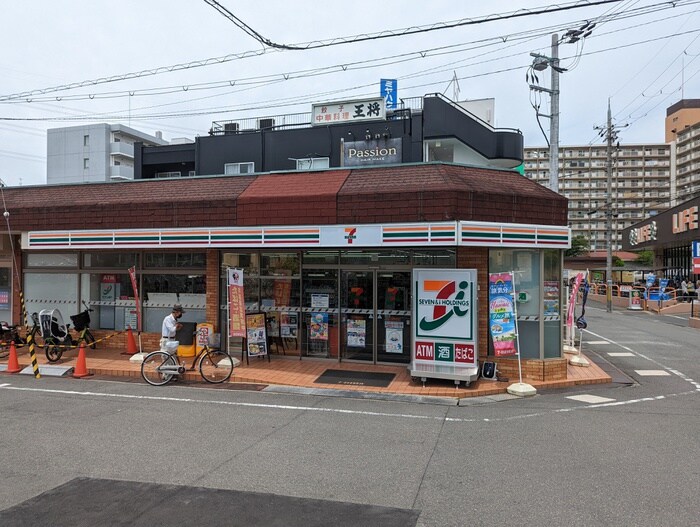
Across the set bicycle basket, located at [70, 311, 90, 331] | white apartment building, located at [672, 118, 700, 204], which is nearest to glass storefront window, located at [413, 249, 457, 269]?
bicycle basket, located at [70, 311, 90, 331]

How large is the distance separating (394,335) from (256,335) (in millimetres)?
3255

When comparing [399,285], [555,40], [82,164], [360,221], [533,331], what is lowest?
[533,331]

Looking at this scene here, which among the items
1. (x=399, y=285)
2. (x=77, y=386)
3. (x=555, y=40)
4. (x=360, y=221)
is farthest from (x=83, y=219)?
(x=555, y=40)

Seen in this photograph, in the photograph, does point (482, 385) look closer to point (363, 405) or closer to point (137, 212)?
point (363, 405)

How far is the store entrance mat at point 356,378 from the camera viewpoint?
33.0 feet

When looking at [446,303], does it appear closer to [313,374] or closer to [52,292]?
[313,374]

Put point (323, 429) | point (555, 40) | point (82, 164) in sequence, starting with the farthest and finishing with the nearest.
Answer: point (82, 164) → point (555, 40) → point (323, 429)

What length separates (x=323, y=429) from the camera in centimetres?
714

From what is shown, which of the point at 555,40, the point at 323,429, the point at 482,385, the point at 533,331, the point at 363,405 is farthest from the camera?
the point at 555,40

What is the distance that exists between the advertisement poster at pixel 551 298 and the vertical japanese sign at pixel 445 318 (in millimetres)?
1929

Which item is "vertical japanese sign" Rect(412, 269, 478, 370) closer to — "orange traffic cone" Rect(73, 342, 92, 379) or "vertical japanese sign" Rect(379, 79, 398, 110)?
"orange traffic cone" Rect(73, 342, 92, 379)

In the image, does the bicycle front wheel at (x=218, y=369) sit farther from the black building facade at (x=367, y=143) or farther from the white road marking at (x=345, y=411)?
the black building facade at (x=367, y=143)

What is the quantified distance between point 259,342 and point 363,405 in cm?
397

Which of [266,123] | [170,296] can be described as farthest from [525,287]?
[266,123]
